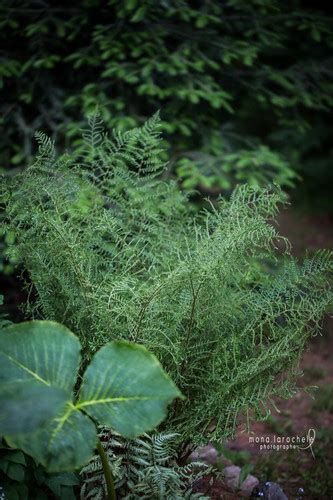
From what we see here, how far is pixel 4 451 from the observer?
5.91ft

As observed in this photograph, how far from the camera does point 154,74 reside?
Answer: 3.78 m

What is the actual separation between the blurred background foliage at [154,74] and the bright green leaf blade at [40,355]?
73.8 inches

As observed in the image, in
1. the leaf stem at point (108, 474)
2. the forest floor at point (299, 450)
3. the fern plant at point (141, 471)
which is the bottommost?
the forest floor at point (299, 450)

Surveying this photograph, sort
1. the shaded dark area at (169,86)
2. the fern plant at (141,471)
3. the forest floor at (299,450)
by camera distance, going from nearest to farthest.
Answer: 1. the fern plant at (141,471)
2. the forest floor at (299,450)
3. the shaded dark area at (169,86)

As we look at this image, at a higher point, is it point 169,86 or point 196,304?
point 169,86

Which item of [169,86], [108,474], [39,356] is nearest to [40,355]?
[39,356]

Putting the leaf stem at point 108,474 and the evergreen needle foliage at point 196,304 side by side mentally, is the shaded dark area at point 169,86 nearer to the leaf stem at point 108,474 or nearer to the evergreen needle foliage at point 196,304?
the evergreen needle foliage at point 196,304

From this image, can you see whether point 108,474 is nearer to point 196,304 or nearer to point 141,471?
point 141,471

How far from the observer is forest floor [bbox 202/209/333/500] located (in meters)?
2.86

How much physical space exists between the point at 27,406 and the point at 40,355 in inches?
12.8

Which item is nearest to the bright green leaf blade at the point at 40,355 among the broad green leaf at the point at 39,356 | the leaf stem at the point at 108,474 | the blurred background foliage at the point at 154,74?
the broad green leaf at the point at 39,356

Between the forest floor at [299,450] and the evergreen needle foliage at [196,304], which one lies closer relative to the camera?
the evergreen needle foliage at [196,304]

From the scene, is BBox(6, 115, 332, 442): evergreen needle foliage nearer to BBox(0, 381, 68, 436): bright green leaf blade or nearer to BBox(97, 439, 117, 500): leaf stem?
BBox(97, 439, 117, 500): leaf stem

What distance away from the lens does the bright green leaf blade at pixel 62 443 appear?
4.80ft
